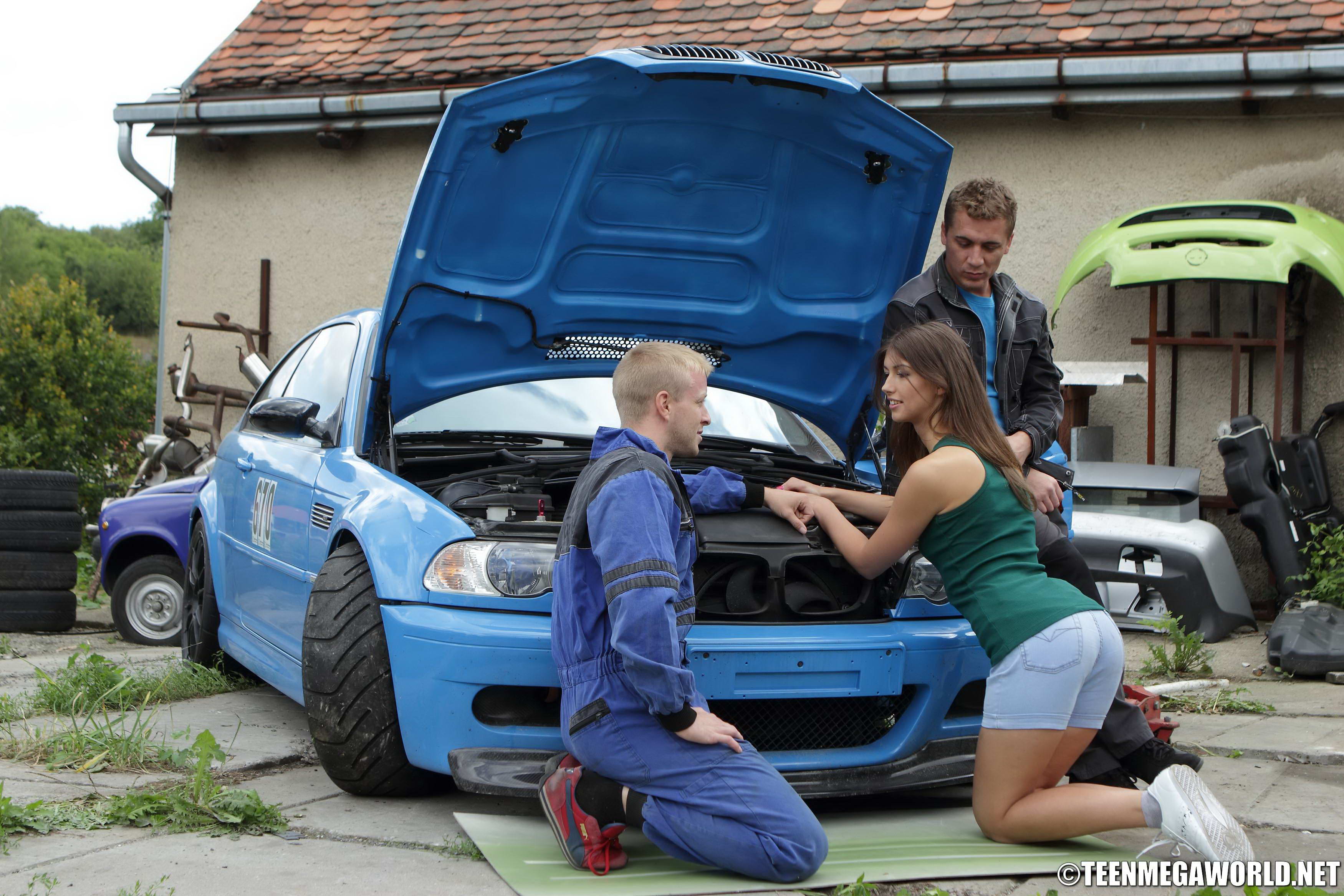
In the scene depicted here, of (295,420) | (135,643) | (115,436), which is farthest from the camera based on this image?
(115,436)

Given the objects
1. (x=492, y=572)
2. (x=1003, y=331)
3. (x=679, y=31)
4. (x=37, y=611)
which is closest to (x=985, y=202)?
(x=1003, y=331)

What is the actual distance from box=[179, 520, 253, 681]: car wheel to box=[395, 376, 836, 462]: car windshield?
5.17 feet

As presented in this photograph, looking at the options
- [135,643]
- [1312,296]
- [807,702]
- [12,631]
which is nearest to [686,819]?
[807,702]

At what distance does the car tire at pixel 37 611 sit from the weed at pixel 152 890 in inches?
212

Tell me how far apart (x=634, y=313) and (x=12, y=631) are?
514cm

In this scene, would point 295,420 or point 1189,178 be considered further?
point 1189,178

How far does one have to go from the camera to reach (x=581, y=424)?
194 inches

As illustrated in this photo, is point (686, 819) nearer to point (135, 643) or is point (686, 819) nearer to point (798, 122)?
point (798, 122)

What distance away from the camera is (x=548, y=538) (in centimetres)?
369

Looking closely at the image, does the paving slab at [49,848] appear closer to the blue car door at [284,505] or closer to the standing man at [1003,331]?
the blue car door at [284,505]

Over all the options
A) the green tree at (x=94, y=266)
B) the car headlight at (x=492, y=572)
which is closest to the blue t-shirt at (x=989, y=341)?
the car headlight at (x=492, y=572)

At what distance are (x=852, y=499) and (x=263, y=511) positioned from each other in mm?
2278

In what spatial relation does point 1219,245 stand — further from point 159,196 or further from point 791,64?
point 159,196

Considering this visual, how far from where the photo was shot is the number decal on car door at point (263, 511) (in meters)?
4.85
